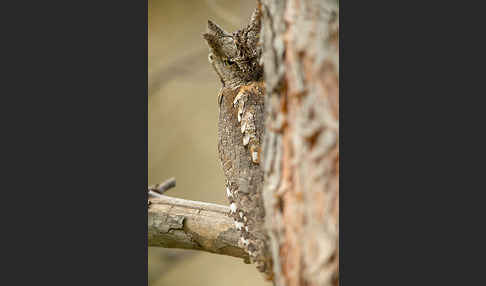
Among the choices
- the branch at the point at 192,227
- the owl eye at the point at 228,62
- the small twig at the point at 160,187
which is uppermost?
the owl eye at the point at 228,62

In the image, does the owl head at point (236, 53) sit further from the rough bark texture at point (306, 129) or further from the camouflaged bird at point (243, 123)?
the rough bark texture at point (306, 129)

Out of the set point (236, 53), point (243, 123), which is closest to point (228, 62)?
point (236, 53)

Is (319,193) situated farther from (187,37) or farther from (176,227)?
(187,37)

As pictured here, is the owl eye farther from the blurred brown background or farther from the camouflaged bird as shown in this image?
the blurred brown background

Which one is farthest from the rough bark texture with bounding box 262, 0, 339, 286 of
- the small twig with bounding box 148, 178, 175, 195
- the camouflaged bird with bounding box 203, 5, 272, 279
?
the small twig with bounding box 148, 178, 175, 195

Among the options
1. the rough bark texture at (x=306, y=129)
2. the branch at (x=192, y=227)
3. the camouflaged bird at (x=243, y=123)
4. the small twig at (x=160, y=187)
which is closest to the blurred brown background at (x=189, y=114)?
the small twig at (x=160, y=187)

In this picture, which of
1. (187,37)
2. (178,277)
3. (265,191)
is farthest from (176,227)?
(187,37)
